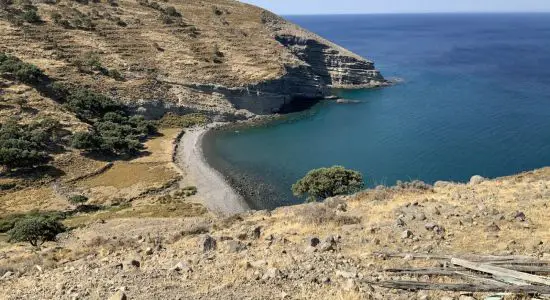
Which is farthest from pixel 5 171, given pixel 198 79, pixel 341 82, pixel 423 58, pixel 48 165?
pixel 423 58

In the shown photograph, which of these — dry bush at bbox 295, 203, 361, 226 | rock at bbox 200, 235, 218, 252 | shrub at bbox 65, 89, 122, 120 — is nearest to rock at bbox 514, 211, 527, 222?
dry bush at bbox 295, 203, 361, 226

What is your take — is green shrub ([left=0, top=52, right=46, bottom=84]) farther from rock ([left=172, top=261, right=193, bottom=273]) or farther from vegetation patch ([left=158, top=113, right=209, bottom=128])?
rock ([left=172, top=261, right=193, bottom=273])

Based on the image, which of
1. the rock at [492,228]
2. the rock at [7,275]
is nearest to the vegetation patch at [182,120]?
the rock at [7,275]

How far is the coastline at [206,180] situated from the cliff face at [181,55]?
49.6 feet

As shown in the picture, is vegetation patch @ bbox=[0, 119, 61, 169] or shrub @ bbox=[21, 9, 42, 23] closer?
vegetation patch @ bbox=[0, 119, 61, 169]

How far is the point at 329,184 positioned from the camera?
43938 millimetres

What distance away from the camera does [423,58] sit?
152 m

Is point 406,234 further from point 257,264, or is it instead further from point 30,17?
point 30,17

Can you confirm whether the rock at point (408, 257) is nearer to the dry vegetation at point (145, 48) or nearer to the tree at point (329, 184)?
the tree at point (329, 184)

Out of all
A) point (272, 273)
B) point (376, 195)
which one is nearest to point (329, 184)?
point (376, 195)

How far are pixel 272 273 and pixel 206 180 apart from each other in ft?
144

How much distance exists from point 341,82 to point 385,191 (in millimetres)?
92788

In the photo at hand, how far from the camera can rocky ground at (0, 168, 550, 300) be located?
12.9 m

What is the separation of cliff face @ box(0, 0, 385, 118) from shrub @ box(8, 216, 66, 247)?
4695 cm
